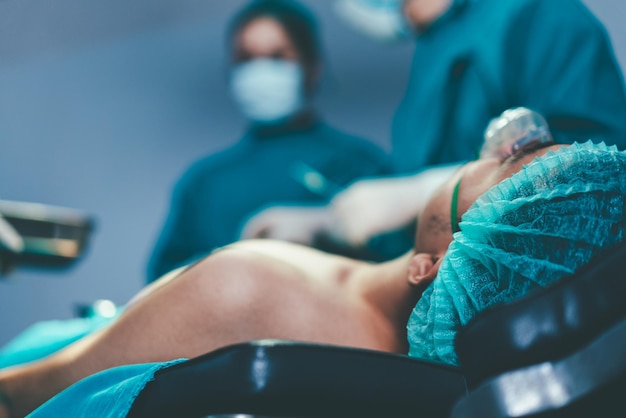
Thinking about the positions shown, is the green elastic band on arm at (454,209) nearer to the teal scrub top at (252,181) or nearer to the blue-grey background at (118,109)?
the teal scrub top at (252,181)

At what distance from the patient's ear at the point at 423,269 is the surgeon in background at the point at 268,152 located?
1.11 metres

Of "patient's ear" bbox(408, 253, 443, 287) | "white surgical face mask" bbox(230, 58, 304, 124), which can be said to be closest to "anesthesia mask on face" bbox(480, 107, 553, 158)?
"patient's ear" bbox(408, 253, 443, 287)

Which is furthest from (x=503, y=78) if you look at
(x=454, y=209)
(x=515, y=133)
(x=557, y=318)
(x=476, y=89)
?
(x=557, y=318)

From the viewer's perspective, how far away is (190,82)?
2398mm

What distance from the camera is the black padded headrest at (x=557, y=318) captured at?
485 millimetres

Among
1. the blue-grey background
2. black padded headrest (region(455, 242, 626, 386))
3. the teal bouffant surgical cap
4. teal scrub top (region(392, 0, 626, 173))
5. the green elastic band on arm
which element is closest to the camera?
black padded headrest (region(455, 242, 626, 386))

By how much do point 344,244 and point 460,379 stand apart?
0.75m

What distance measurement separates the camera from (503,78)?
1.21 m

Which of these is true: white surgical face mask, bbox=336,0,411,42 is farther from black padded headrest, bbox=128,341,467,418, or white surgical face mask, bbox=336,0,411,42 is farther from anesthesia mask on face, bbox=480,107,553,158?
black padded headrest, bbox=128,341,467,418

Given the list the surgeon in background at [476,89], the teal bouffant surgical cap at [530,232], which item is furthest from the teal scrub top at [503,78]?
the teal bouffant surgical cap at [530,232]

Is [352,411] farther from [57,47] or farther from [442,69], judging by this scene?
[57,47]

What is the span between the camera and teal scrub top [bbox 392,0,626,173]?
3.24 feet

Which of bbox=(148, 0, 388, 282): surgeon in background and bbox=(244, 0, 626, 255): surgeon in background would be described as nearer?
bbox=(244, 0, 626, 255): surgeon in background

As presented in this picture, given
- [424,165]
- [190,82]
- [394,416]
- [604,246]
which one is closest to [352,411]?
[394,416]
